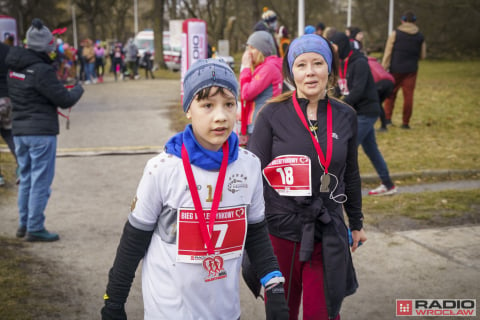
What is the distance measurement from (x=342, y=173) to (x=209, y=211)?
4.07 ft

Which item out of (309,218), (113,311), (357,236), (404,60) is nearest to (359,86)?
(357,236)

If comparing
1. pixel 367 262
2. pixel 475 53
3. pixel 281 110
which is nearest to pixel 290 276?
pixel 281 110

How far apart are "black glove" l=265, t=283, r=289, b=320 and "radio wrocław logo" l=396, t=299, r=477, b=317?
7.48ft

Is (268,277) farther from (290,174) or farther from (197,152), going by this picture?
(290,174)

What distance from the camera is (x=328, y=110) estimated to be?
3527mm

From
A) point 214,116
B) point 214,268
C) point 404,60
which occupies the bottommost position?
point 404,60

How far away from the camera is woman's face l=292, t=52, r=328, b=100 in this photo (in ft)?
11.5

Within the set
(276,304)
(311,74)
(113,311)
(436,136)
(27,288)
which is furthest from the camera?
(436,136)

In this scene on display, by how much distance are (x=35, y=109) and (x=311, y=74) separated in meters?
3.43

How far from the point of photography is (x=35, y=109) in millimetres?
5969

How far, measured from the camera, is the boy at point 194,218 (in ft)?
8.20

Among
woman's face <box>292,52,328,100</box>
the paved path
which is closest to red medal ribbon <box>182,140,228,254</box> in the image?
woman's face <box>292,52,328,100</box>

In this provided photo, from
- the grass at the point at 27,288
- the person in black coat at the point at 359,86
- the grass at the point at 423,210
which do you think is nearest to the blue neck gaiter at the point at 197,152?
the grass at the point at 27,288

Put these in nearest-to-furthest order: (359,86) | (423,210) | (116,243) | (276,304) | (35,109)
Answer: (276,304)
(35,109)
(116,243)
(423,210)
(359,86)
